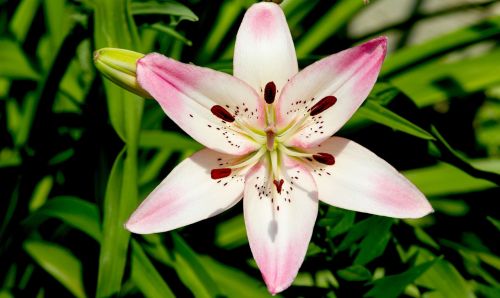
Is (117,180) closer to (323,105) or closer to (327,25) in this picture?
(323,105)

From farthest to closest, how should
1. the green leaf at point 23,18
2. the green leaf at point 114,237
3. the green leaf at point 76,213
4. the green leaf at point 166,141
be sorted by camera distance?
the green leaf at point 23,18, the green leaf at point 166,141, the green leaf at point 76,213, the green leaf at point 114,237

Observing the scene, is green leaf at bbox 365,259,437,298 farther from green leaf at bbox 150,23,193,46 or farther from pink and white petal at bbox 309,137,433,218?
green leaf at bbox 150,23,193,46

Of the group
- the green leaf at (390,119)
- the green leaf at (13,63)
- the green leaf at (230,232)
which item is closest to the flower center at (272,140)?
the green leaf at (390,119)

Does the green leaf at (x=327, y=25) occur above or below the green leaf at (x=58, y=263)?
above

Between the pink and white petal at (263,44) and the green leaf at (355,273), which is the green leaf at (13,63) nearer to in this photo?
the pink and white petal at (263,44)

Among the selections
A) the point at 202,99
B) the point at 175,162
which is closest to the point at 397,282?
the point at 202,99

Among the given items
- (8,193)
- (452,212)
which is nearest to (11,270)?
(8,193)
